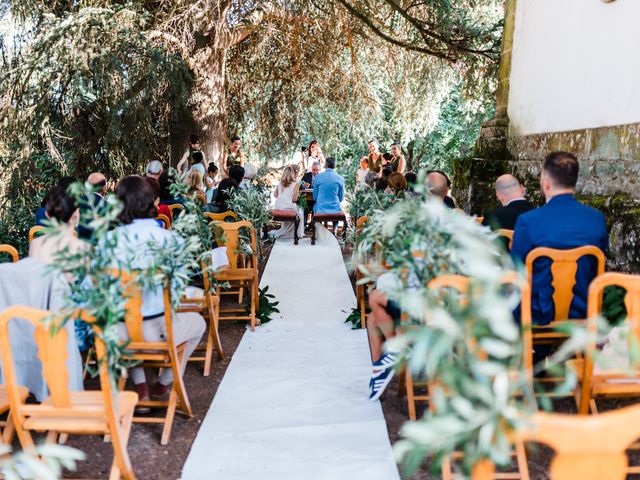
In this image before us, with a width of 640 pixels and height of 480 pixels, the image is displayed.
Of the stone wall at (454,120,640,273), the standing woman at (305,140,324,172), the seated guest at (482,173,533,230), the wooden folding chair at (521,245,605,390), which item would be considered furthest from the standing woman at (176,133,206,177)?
the wooden folding chair at (521,245,605,390)

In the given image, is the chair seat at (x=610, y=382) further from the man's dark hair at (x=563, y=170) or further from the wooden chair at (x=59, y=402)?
the wooden chair at (x=59, y=402)

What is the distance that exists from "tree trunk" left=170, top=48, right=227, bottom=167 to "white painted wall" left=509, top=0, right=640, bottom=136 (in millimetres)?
4426

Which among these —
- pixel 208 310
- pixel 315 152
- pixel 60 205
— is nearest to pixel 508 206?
pixel 208 310

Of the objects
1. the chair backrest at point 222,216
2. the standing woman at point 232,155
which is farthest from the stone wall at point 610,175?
the standing woman at point 232,155

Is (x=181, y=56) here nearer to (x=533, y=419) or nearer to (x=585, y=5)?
(x=585, y=5)

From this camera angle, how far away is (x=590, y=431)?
4.99 ft

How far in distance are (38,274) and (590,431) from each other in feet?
9.52

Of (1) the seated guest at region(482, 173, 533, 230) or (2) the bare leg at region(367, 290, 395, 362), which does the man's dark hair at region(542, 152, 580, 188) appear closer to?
(1) the seated guest at region(482, 173, 533, 230)

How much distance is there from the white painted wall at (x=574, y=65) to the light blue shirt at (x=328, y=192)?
303 cm

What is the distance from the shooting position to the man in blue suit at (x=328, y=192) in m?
10.4

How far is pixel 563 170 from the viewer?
391 centimetres

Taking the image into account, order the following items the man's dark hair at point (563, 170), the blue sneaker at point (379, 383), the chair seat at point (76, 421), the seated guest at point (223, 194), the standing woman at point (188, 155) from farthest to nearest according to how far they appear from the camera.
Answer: the standing woman at point (188, 155)
the seated guest at point (223, 194)
the blue sneaker at point (379, 383)
the man's dark hair at point (563, 170)
the chair seat at point (76, 421)

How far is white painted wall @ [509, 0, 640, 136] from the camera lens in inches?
200

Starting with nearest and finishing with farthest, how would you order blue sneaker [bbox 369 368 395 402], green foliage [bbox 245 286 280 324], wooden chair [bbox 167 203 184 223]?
blue sneaker [bbox 369 368 395 402] → green foliage [bbox 245 286 280 324] → wooden chair [bbox 167 203 184 223]
